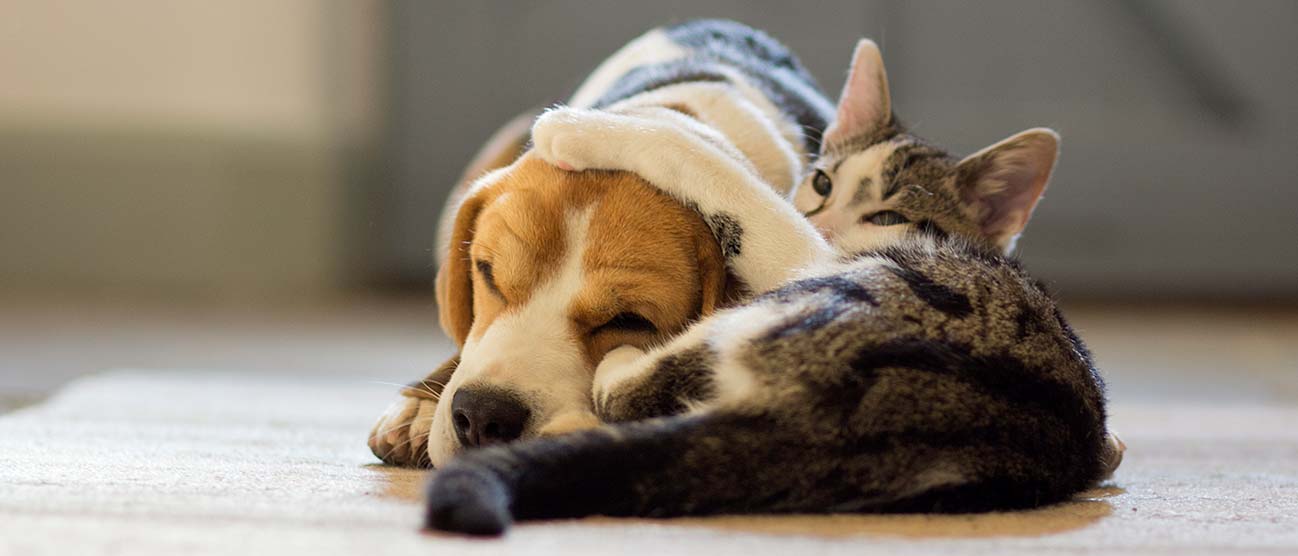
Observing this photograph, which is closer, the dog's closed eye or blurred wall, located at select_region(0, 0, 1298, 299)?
the dog's closed eye

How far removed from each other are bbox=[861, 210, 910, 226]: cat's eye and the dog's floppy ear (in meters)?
0.96

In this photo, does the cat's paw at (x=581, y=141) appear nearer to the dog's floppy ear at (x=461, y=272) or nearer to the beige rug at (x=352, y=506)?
the dog's floppy ear at (x=461, y=272)

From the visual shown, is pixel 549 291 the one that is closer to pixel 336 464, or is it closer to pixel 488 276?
pixel 488 276

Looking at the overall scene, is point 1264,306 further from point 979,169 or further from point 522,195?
point 522,195

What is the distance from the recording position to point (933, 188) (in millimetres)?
2893

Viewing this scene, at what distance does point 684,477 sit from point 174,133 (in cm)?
604

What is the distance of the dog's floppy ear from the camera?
2400 millimetres

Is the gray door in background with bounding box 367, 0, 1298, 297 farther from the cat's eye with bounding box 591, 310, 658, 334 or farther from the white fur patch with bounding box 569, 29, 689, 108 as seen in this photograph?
the cat's eye with bounding box 591, 310, 658, 334


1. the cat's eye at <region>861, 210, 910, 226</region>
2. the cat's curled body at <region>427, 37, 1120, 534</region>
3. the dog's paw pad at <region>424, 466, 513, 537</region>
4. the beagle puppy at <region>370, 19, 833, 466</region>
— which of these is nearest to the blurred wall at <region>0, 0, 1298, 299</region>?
the cat's eye at <region>861, 210, 910, 226</region>

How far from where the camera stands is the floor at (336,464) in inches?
58.8

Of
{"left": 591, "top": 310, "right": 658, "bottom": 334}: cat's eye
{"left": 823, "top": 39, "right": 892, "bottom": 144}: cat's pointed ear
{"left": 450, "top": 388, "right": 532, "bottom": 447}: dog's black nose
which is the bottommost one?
{"left": 450, "top": 388, "right": 532, "bottom": 447}: dog's black nose

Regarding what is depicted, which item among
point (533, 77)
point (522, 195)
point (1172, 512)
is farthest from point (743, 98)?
point (533, 77)

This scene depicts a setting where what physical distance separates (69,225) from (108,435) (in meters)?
4.99

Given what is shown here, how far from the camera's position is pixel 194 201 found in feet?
22.6
